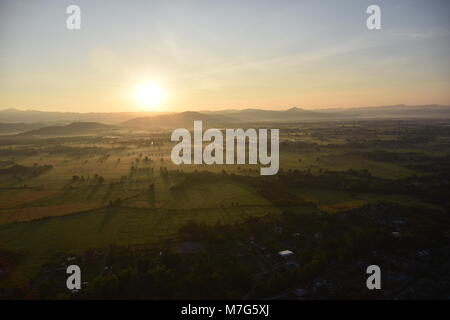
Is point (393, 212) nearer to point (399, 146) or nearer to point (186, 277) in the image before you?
point (186, 277)

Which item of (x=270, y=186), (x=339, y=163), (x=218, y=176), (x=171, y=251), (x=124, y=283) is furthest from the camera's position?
(x=339, y=163)

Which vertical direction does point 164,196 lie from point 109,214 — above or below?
above

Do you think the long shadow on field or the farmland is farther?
the long shadow on field

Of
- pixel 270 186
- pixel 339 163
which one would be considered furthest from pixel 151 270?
pixel 339 163

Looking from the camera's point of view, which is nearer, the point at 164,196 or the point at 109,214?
the point at 109,214

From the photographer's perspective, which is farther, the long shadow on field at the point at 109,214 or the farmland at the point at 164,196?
the long shadow on field at the point at 109,214

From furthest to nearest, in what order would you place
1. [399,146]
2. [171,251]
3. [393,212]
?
[399,146] < [393,212] < [171,251]
